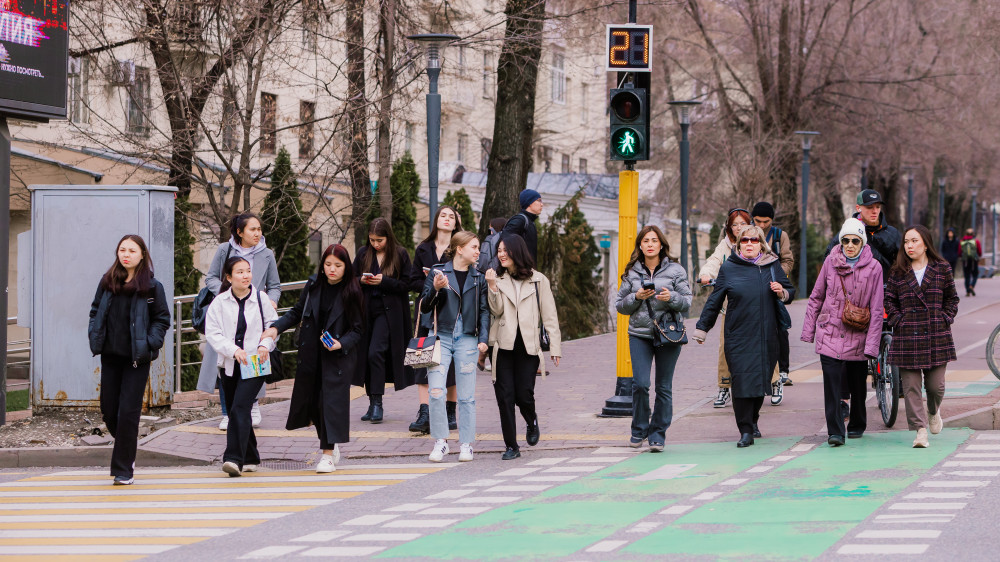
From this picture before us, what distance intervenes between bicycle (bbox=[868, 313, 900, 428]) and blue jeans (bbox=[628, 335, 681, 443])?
191cm

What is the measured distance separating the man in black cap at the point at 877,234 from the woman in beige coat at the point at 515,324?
110 inches

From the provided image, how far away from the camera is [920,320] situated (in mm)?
10562

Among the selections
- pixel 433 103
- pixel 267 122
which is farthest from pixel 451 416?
pixel 267 122

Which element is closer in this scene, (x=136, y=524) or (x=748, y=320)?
(x=136, y=524)

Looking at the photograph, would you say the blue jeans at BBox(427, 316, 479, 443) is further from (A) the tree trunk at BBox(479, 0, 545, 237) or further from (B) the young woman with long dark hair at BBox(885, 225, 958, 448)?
(A) the tree trunk at BBox(479, 0, 545, 237)

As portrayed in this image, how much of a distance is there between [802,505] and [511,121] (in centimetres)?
1411

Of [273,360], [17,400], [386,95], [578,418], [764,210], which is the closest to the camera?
[273,360]

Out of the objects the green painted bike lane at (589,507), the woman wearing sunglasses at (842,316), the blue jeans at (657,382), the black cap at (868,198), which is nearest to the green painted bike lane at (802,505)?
the green painted bike lane at (589,507)

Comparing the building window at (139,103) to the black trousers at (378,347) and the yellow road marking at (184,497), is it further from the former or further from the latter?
the yellow road marking at (184,497)

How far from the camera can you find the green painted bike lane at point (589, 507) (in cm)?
714

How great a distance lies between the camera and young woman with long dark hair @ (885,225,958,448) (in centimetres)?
1051

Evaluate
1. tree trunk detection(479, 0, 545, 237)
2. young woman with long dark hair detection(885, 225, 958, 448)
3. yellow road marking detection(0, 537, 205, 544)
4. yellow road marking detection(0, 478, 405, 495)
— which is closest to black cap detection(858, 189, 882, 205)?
young woman with long dark hair detection(885, 225, 958, 448)

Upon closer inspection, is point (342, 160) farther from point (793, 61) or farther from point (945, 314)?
point (793, 61)

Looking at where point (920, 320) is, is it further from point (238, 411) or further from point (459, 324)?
point (238, 411)
